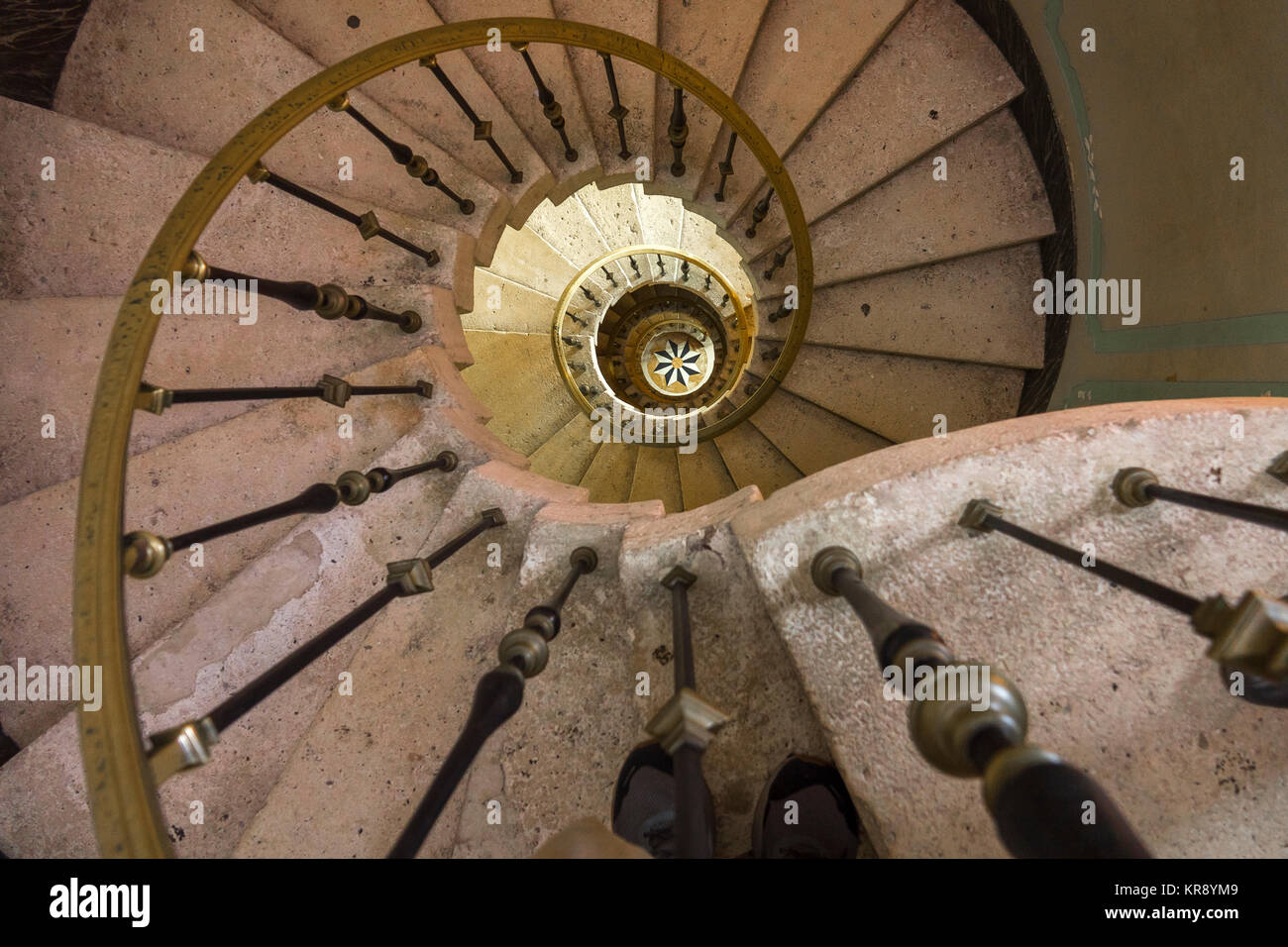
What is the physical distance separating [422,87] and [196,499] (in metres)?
2.05

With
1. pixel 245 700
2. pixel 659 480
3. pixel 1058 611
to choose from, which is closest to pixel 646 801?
pixel 245 700

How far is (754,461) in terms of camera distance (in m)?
4.65

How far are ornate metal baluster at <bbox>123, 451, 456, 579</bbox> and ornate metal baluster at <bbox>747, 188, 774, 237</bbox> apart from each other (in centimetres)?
219

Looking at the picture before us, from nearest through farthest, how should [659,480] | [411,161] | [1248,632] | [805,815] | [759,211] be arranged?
1. [1248,632]
2. [805,815]
3. [411,161]
4. [759,211]
5. [659,480]

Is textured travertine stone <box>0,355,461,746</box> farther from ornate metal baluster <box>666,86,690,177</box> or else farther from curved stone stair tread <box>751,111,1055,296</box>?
curved stone stair tread <box>751,111,1055,296</box>

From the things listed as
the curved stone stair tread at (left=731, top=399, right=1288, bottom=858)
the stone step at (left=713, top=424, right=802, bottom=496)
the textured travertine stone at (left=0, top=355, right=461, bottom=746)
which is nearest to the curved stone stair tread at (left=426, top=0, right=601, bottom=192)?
the textured travertine stone at (left=0, top=355, right=461, bottom=746)

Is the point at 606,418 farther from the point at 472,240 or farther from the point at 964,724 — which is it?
the point at 964,724

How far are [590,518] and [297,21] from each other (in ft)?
8.58

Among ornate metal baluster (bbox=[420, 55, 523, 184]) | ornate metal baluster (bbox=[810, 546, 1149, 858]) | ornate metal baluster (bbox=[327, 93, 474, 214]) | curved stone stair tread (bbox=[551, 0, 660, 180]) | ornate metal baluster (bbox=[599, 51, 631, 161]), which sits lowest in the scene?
ornate metal baluster (bbox=[810, 546, 1149, 858])

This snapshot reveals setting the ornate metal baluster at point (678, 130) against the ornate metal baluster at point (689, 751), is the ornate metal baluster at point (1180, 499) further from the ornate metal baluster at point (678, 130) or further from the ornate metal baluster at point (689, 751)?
the ornate metal baluster at point (678, 130)

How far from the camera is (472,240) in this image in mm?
2811

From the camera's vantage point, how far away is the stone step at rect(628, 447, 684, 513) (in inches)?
209

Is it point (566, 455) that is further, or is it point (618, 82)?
point (566, 455)

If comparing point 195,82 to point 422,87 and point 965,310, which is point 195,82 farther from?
point 965,310
